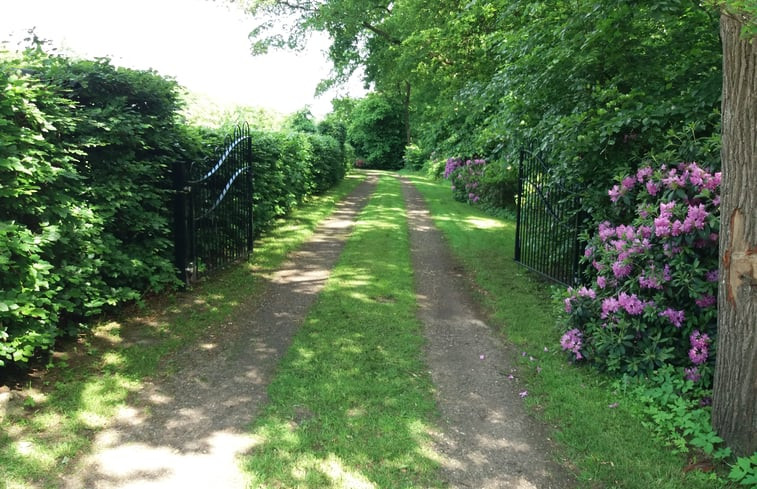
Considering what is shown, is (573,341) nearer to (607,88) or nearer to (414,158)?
(607,88)

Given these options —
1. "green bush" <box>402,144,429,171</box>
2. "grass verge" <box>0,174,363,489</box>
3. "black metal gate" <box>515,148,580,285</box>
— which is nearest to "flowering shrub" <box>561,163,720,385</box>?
"black metal gate" <box>515,148,580,285</box>

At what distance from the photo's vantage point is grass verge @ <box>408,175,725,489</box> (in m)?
3.16

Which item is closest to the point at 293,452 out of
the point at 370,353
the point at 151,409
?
→ the point at 151,409

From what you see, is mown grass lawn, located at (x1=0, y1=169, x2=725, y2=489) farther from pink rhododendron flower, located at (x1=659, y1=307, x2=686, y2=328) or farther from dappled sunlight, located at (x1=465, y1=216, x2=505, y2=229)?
dappled sunlight, located at (x1=465, y1=216, x2=505, y2=229)

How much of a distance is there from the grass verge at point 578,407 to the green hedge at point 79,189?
12.7 ft

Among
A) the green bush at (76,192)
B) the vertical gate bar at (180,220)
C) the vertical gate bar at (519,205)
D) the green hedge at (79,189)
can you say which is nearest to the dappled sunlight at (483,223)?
the vertical gate bar at (519,205)

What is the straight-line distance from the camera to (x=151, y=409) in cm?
378

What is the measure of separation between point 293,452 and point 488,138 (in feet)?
21.1

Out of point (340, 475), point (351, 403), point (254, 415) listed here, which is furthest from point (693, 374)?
point (254, 415)

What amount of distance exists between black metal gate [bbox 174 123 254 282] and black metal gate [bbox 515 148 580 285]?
4468mm

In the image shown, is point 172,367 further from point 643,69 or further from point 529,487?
point 643,69

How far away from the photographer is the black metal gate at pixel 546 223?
6.96 m

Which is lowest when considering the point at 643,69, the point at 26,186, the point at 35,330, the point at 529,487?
the point at 529,487

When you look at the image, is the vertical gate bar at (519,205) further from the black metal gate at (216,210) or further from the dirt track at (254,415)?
the black metal gate at (216,210)
